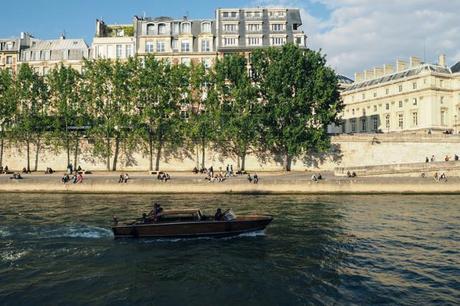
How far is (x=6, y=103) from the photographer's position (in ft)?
229

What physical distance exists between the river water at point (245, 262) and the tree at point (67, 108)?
34503mm

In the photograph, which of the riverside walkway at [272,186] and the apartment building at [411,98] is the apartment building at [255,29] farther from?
the riverside walkway at [272,186]

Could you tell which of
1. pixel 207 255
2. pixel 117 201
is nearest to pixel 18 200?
pixel 117 201

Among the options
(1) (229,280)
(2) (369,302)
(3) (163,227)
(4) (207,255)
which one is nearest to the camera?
(2) (369,302)

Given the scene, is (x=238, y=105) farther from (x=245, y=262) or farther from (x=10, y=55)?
(x=10, y=55)

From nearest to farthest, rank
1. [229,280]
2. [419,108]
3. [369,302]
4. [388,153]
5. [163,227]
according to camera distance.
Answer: [369,302], [229,280], [163,227], [388,153], [419,108]

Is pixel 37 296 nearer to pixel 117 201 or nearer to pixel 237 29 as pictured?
pixel 117 201

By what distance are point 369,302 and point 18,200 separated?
137 feet

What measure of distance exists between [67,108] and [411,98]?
7257 cm

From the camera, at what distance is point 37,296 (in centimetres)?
1742

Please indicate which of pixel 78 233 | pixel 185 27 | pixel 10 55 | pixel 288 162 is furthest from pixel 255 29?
pixel 78 233

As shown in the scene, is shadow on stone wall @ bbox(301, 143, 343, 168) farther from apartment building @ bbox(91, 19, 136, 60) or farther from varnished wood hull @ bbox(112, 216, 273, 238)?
varnished wood hull @ bbox(112, 216, 273, 238)

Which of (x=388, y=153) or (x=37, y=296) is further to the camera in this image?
(x=388, y=153)

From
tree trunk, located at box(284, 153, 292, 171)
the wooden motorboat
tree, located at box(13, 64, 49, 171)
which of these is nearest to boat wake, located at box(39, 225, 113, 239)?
the wooden motorboat
